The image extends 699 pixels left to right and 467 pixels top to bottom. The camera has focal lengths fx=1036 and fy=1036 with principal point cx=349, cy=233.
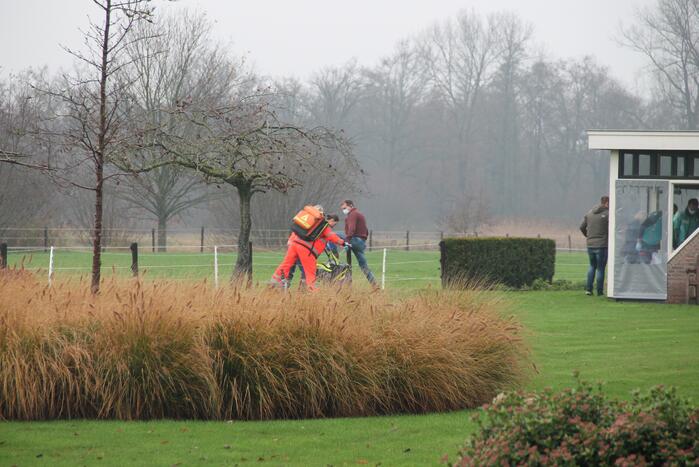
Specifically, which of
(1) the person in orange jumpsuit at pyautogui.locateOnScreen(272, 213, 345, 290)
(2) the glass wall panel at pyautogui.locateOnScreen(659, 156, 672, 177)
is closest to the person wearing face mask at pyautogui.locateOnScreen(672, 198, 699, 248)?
(2) the glass wall panel at pyautogui.locateOnScreen(659, 156, 672, 177)

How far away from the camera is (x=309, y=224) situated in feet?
54.6

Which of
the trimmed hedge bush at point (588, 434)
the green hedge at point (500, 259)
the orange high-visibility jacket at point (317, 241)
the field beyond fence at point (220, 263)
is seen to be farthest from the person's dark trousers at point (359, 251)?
the trimmed hedge bush at point (588, 434)

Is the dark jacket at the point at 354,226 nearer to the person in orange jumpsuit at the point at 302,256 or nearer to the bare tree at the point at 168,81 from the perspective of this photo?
the person in orange jumpsuit at the point at 302,256

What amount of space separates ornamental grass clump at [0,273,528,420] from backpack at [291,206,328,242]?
7285 millimetres

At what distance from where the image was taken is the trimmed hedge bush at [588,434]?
4.71 meters

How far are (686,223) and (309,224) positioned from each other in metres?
7.76

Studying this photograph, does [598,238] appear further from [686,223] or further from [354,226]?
[354,226]

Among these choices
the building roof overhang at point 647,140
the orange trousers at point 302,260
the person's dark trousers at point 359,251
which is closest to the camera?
the orange trousers at point 302,260

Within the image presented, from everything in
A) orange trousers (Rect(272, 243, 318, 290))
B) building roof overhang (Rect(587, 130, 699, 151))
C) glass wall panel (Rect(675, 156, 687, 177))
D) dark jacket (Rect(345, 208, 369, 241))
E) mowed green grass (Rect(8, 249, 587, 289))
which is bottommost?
mowed green grass (Rect(8, 249, 587, 289))

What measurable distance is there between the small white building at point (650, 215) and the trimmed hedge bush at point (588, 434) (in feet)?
49.4

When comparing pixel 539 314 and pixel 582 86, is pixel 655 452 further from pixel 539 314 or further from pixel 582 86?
pixel 582 86

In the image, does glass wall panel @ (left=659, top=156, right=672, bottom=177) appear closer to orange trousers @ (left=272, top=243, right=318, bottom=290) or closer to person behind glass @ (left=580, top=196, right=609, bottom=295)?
person behind glass @ (left=580, top=196, right=609, bottom=295)

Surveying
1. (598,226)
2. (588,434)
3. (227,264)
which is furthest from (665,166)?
(588,434)

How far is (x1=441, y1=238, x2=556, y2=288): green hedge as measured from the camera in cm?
2205
